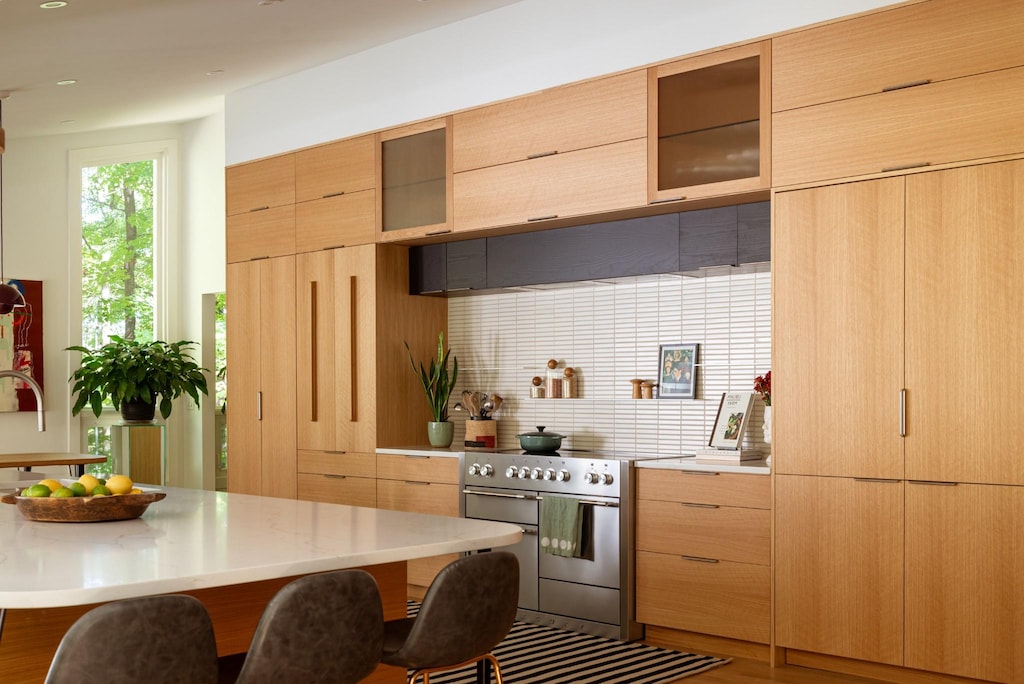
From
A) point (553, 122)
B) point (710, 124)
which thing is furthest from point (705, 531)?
point (553, 122)

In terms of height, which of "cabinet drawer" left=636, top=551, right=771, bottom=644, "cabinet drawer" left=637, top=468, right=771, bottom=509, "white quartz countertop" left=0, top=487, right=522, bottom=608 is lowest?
"cabinet drawer" left=636, top=551, right=771, bottom=644

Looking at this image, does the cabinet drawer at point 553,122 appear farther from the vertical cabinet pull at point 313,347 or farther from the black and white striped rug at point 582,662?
the black and white striped rug at point 582,662

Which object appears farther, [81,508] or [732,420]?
[732,420]

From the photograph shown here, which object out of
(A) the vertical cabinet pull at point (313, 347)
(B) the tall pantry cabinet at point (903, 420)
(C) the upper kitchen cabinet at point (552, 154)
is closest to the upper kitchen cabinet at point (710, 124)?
(C) the upper kitchen cabinet at point (552, 154)

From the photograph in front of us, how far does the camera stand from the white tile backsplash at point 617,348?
5254mm

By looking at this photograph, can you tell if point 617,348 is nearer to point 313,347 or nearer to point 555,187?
point 555,187

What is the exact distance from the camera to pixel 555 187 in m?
5.30

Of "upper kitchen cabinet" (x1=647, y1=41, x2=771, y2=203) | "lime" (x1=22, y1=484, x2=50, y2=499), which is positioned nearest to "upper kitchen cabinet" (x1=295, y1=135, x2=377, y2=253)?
"upper kitchen cabinet" (x1=647, y1=41, x2=771, y2=203)

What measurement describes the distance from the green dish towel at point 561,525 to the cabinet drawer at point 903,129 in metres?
1.75

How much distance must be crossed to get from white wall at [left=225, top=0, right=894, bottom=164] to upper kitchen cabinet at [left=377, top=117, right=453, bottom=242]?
0.10m

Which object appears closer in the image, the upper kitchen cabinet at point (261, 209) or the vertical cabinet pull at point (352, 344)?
the vertical cabinet pull at point (352, 344)

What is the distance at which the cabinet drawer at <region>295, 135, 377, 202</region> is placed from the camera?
6.24 meters

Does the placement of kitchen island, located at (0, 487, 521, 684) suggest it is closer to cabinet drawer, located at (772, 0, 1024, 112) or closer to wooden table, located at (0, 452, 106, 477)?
cabinet drawer, located at (772, 0, 1024, 112)

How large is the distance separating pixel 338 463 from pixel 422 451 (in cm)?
70
